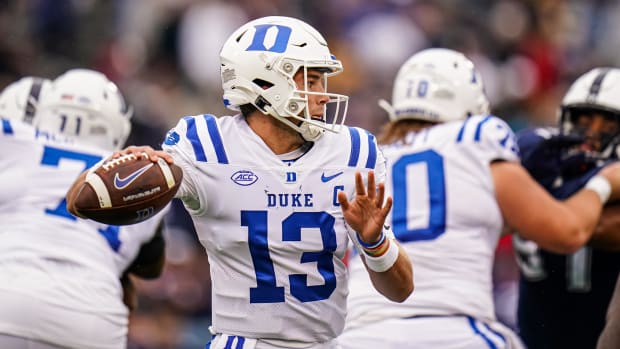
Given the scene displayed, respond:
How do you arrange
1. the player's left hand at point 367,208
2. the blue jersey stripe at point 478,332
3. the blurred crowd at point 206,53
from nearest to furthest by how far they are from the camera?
1. the player's left hand at point 367,208
2. the blue jersey stripe at point 478,332
3. the blurred crowd at point 206,53

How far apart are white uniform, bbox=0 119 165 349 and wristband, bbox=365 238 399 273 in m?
1.59

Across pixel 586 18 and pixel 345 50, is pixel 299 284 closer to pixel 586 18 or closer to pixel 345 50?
pixel 345 50

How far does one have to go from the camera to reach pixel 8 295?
188 inches

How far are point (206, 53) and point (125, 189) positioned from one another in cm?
705

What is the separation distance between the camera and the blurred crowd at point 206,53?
30.9 ft

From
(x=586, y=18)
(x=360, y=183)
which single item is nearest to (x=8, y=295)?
(x=360, y=183)

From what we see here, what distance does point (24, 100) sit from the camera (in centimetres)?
589

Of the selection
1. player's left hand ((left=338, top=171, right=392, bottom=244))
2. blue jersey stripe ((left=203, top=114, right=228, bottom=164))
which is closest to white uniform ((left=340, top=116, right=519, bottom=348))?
player's left hand ((left=338, top=171, right=392, bottom=244))

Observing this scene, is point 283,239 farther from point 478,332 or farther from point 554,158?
point 554,158

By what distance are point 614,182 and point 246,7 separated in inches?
241

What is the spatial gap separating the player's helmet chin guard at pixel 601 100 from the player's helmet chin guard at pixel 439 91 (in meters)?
0.54

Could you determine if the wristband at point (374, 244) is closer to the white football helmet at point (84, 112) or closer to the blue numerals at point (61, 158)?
the blue numerals at point (61, 158)

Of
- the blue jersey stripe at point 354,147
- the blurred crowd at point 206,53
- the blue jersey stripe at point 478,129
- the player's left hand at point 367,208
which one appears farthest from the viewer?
the blurred crowd at point 206,53

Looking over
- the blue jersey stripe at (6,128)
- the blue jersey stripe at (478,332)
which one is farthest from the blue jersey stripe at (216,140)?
the blue jersey stripe at (478,332)
